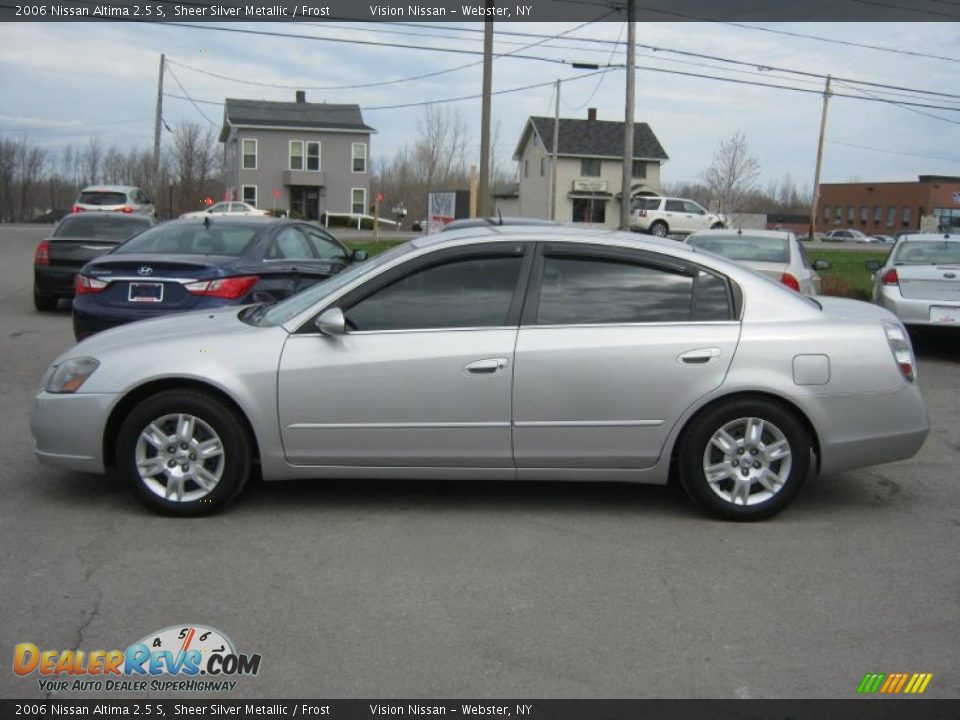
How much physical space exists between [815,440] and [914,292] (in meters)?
7.24

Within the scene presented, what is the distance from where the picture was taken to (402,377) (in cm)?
518

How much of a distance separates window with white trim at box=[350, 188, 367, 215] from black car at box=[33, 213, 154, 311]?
4516cm

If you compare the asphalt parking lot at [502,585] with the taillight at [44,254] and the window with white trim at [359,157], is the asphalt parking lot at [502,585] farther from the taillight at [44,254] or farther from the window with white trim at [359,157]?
the window with white trim at [359,157]

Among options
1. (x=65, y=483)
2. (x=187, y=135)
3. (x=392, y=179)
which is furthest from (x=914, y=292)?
(x=392, y=179)

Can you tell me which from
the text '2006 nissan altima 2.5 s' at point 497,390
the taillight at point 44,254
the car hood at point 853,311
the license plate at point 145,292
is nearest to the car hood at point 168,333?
the text '2006 nissan altima 2.5 s' at point 497,390

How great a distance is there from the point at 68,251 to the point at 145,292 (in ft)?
22.6

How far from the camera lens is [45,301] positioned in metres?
14.6

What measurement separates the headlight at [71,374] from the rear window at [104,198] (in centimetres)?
2620

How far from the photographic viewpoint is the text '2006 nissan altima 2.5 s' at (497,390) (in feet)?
17.1

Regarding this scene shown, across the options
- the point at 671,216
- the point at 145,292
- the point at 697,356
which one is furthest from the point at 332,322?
the point at 671,216

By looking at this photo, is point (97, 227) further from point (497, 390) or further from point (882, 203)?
point (882, 203)

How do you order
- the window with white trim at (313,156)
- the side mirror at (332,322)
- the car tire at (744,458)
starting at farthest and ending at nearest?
the window with white trim at (313,156) < the car tire at (744,458) < the side mirror at (332,322)
